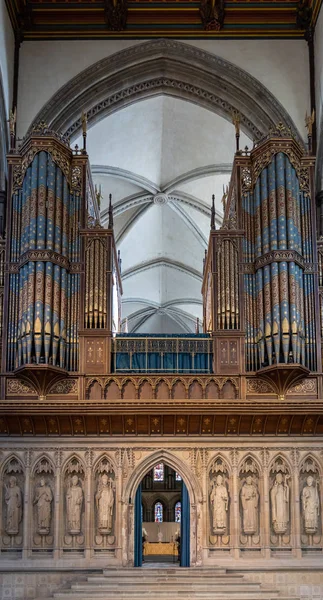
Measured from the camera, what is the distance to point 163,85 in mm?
24203

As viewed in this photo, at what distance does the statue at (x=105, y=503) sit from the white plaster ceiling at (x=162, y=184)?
11.1 metres

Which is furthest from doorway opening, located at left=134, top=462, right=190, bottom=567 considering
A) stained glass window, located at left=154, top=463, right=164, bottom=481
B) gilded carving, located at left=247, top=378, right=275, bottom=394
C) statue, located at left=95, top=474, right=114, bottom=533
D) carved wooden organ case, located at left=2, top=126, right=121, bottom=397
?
carved wooden organ case, located at left=2, top=126, right=121, bottom=397

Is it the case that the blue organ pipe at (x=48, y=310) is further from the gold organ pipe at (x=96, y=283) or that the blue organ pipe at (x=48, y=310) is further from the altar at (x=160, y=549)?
the altar at (x=160, y=549)

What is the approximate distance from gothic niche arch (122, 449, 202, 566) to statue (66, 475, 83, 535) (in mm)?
943

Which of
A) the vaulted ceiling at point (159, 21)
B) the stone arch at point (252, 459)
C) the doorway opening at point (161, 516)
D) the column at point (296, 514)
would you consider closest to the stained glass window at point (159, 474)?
the doorway opening at point (161, 516)

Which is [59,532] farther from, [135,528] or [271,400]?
[271,400]

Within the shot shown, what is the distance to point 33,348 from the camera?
62.5ft

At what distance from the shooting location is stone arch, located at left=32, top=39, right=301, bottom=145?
23125mm

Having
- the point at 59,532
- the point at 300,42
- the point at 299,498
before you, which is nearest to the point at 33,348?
the point at 59,532

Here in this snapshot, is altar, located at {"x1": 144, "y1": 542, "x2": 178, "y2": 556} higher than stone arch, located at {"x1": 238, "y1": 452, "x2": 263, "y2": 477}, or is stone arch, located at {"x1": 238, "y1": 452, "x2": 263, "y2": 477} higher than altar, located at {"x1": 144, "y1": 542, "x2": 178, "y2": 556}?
stone arch, located at {"x1": 238, "y1": 452, "x2": 263, "y2": 477}

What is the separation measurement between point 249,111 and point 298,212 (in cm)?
425

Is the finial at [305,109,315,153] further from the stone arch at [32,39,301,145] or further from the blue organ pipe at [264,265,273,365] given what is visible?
the blue organ pipe at [264,265,273,365]

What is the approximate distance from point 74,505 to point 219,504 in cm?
310

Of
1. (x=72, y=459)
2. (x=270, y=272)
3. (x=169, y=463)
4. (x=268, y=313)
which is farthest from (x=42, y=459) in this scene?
(x=270, y=272)
